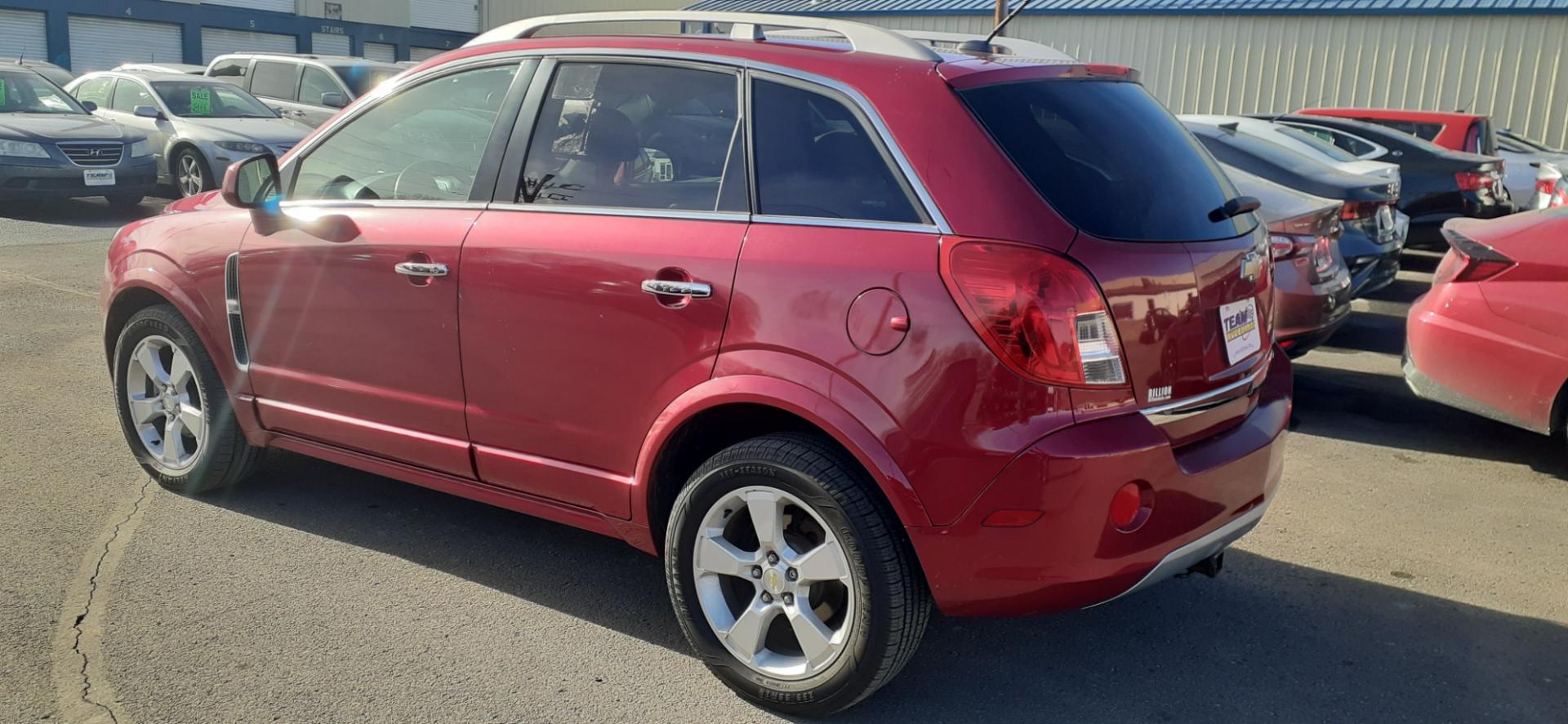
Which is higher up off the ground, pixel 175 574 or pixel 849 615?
pixel 849 615

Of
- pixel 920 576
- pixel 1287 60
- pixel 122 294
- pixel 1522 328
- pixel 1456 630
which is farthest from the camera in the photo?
pixel 1287 60

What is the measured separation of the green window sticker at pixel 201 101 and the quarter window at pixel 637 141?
12.8m

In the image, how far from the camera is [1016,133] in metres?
3.14

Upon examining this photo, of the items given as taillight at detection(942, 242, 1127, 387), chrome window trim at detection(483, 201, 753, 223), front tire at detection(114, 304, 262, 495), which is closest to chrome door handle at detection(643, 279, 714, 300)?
chrome window trim at detection(483, 201, 753, 223)

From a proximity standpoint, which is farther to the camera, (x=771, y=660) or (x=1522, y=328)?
(x=1522, y=328)

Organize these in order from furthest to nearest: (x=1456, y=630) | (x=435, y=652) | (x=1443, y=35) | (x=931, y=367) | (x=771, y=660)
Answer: (x=1443, y=35), (x=1456, y=630), (x=435, y=652), (x=771, y=660), (x=931, y=367)

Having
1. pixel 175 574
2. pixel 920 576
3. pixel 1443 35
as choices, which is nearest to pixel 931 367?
pixel 920 576

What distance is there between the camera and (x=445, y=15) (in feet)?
137

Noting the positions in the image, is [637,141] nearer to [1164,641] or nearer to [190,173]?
[1164,641]

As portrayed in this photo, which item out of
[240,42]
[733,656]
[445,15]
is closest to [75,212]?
[733,656]

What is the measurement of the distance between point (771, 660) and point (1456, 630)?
215 centimetres

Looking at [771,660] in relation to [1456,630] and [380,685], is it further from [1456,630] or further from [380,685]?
[1456,630]

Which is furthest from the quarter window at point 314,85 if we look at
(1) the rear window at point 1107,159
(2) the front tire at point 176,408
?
(1) the rear window at point 1107,159

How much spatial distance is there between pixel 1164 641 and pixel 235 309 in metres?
3.29
